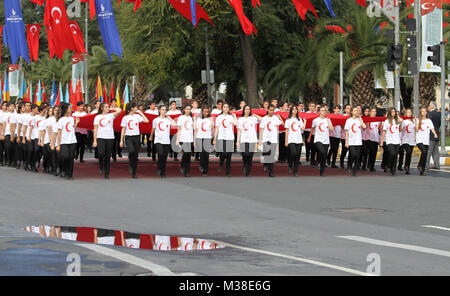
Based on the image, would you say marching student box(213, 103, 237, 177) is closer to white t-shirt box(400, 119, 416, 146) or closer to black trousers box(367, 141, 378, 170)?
black trousers box(367, 141, 378, 170)

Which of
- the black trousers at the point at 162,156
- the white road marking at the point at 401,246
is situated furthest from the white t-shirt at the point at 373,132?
the white road marking at the point at 401,246

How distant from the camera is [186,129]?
80.2ft

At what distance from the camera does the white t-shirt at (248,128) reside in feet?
80.7

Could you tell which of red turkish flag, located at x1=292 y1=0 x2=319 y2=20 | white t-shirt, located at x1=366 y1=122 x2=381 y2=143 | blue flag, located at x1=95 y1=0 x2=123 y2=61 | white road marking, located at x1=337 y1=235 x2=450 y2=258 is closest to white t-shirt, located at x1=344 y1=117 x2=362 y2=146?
white t-shirt, located at x1=366 y1=122 x2=381 y2=143

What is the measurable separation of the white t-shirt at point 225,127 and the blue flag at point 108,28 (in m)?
8.13

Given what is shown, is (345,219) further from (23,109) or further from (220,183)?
(23,109)

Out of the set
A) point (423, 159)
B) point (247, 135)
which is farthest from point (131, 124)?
point (423, 159)

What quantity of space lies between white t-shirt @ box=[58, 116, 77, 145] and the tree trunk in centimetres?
1866

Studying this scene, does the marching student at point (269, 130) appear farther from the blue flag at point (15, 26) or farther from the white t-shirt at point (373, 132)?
the blue flag at point (15, 26)

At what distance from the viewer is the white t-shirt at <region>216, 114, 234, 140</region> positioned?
24594 mm

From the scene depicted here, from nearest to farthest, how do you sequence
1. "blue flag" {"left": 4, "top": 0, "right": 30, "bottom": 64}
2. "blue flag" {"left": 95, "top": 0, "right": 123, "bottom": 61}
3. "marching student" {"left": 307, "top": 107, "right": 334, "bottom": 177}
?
"marching student" {"left": 307, "top": 107, "right": 334, "bottom": 177}, "blue flag" {"left": 95, "top": 0, "right": 123, "bottom": 61}, "blue flag" {"left": 4, "top": 0, "right": 30, "bottom": 64}

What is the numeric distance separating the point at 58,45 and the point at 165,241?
24.3m
